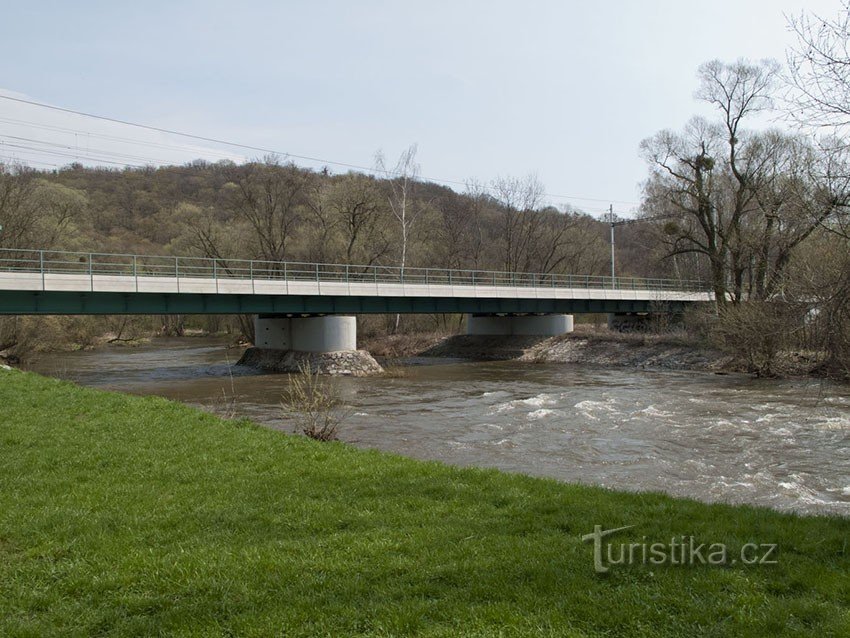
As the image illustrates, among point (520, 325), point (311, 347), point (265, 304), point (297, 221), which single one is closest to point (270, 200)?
Answer: point (297, 221)

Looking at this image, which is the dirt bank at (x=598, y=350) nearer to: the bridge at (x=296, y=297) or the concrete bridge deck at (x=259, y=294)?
the bridge at (x=296, y=297)

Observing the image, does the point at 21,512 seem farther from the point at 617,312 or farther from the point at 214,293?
the point at 617,312

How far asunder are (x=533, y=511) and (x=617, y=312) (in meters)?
46.9

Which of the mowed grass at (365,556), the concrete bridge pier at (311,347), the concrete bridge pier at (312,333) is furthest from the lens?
the concrete bridge pier at (312,333)

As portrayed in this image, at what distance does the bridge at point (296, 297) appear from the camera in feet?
91.1

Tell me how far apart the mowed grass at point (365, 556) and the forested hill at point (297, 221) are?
39.0 metres

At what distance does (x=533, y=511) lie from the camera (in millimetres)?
7172

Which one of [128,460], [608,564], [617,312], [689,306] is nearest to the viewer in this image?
[608,564]

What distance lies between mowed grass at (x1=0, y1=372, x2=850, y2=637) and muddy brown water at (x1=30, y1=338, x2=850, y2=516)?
13.2ft

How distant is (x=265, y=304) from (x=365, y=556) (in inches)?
1185

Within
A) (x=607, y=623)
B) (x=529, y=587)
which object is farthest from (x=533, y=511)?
(x=607, y=623)

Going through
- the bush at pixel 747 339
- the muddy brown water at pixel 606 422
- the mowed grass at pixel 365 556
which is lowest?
the muddy brown water at pixel 606 422

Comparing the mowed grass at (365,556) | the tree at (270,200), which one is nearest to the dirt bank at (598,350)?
the tree at (270,200)

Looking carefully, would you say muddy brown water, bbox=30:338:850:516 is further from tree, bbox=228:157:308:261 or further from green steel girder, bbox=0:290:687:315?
tree, bbox=228:157:308:261
